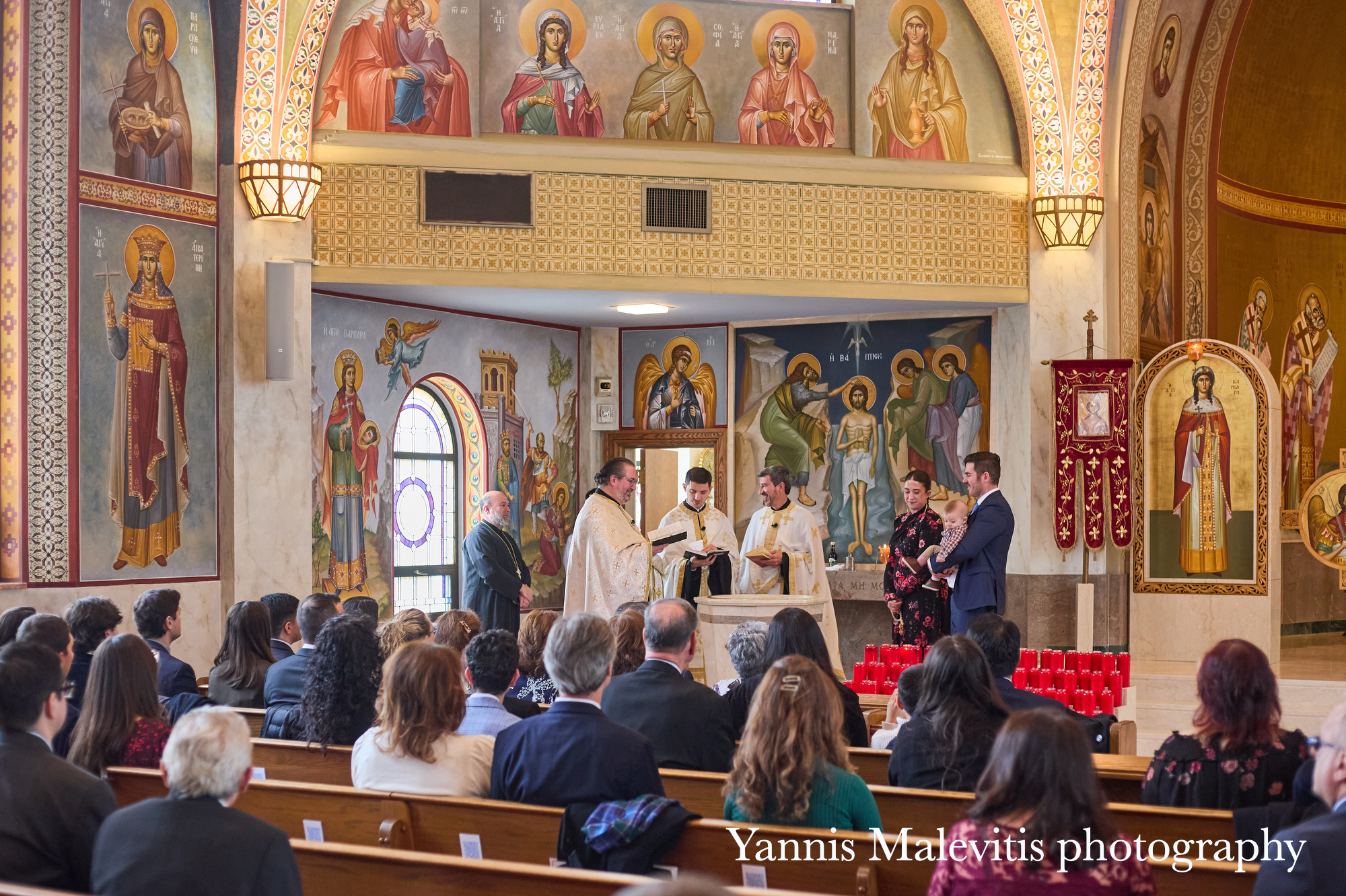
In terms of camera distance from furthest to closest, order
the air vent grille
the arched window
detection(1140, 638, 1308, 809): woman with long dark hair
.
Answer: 1. the arched window
2. the air vent grille
3. detection(1140, 638, 1308, 809): woman with long dark hair

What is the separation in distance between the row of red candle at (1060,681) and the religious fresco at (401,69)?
662cm

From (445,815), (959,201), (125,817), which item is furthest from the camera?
(959,201)

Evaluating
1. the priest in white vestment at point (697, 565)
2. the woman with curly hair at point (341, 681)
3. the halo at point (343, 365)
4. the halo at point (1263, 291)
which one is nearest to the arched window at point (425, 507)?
the halo at point (343, 365)

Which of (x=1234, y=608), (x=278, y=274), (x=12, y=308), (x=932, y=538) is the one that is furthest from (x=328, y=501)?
(x=1234, y=608)

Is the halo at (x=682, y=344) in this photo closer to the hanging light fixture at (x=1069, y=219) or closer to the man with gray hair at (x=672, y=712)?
the hanging light fixture at (x=1069, y=219)

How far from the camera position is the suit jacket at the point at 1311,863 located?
2625 millimetres

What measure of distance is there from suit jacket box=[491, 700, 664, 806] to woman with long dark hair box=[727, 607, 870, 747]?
1.01m

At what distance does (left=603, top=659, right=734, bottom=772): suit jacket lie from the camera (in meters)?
4.68

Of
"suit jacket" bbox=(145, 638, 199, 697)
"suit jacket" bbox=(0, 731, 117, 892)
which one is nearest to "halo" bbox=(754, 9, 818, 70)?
"suit jacket" bbox=(145, 638, 199, 697)

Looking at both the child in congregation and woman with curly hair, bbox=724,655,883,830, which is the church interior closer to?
the child in congregation

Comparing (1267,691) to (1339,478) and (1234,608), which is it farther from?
(1339,478)

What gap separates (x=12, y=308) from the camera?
354 inches

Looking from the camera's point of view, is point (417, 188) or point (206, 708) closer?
point (206, 708)

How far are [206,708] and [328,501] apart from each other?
884cm
